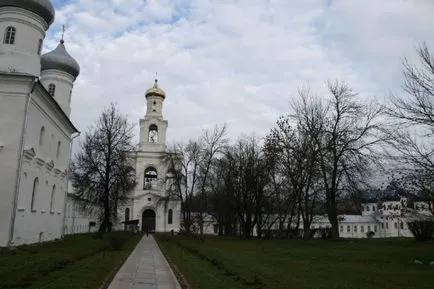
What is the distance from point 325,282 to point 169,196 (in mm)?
41261

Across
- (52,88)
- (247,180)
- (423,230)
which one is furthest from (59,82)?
(423,230)

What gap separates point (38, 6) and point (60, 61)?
9680mm

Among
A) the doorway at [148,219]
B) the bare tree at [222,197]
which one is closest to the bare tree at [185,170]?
the bare tree at [222,197]

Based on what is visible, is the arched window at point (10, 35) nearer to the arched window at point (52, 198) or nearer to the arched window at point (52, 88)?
the arched window at point (52, 88)

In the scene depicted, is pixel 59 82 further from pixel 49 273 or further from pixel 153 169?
pixel 153 169

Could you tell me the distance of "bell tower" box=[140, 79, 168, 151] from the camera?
6850 cm

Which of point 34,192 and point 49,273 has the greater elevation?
point 34,192

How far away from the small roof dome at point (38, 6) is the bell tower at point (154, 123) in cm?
4200

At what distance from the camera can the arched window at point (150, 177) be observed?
2765 inches

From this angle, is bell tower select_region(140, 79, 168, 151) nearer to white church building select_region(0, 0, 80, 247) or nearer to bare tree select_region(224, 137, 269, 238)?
bare tree select_region(224, 137, 269, 238)

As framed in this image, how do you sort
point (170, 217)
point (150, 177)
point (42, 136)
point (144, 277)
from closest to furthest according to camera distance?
point (144, 277) → point (42, 136) → point (170, 217) → point (150, 177)

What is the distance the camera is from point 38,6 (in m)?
25.3

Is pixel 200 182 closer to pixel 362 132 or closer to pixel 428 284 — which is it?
pixel 362 132

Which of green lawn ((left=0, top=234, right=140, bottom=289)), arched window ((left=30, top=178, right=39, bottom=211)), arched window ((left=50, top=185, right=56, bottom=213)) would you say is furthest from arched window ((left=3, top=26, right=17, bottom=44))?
green lawn ((left=0, top=234, right=140, bottom=289))
